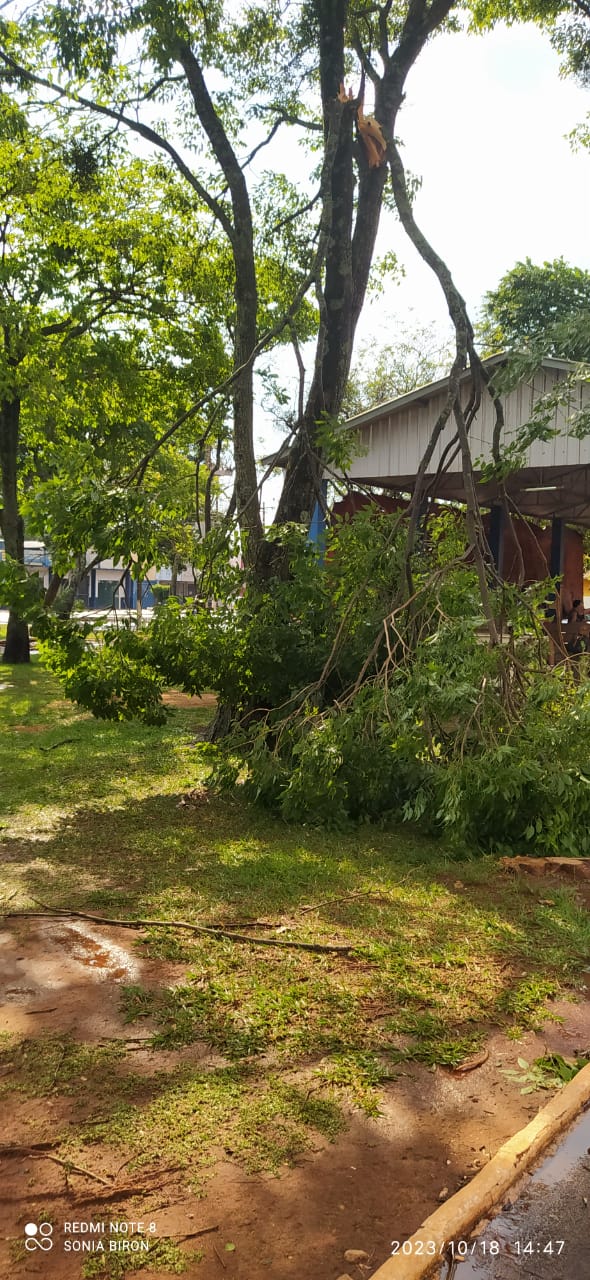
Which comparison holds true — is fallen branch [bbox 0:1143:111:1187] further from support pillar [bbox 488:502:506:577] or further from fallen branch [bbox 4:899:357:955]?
support pillar [bbox 488:502:506:577]

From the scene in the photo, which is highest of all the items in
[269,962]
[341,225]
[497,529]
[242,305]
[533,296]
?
[533,296]

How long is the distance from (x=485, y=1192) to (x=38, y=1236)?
47.7 inches

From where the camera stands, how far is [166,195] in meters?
17.8

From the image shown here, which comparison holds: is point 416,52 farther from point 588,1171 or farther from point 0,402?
point 0,402

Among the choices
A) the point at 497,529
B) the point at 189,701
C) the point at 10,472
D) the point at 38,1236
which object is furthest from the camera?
the point at 10,472

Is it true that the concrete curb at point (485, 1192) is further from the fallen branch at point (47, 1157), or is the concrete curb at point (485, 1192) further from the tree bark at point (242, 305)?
the tree bark at point (242, 305)

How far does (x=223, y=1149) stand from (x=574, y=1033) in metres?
1.58

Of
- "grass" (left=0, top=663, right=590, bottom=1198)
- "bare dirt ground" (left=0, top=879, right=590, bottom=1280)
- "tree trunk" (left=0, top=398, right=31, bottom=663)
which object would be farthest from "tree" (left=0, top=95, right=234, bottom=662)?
"bare dirt ground" (left=0, top=879, right=590, bottom=1280)

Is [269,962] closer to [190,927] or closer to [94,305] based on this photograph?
[190,927]

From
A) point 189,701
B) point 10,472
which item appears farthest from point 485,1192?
point 10,472

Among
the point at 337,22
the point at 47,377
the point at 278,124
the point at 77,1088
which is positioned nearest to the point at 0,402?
the point at 47,377

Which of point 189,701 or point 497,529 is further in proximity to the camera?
point 497,529

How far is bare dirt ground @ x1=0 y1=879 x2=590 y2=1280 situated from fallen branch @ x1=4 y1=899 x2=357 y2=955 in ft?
3.34

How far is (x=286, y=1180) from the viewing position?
2.74 metres
